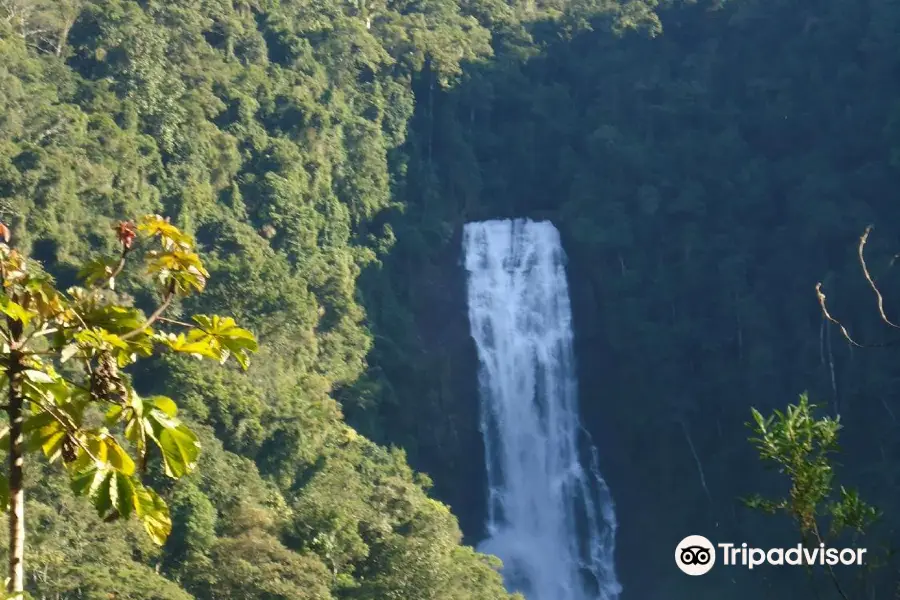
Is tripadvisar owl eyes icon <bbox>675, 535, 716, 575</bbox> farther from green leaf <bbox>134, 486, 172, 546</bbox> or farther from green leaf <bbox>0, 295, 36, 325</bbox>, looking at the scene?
green leaf <bbox>0, 295, 36, 325</bbox>

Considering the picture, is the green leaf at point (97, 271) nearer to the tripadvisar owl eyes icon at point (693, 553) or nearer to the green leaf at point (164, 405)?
the green leaf at point (164, 405)

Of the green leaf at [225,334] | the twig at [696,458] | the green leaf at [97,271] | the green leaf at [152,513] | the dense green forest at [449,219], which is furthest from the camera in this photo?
the twig at [696,458]

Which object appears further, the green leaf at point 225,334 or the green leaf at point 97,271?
the green leaf at point 97,271

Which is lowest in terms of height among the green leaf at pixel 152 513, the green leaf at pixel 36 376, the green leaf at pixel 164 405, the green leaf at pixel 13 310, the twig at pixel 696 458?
the green leaf at pixel 152 513

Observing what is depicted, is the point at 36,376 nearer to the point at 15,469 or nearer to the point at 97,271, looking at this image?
the point at 15,469

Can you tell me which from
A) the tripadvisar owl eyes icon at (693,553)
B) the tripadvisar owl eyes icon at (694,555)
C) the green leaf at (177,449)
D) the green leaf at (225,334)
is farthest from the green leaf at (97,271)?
the tripadvisar owl eyes icon at (694,555)

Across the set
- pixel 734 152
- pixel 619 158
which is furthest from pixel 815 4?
pixel 619 158

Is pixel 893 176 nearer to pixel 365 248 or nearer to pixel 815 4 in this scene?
pixel 815 4

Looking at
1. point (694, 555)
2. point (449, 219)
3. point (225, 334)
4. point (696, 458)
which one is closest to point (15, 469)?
point (225, 334)
